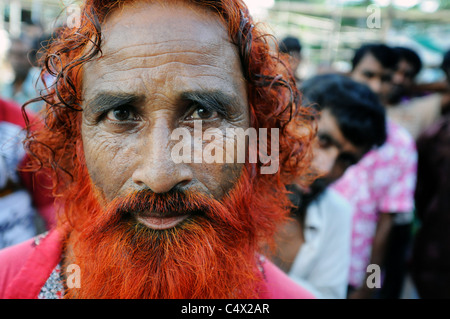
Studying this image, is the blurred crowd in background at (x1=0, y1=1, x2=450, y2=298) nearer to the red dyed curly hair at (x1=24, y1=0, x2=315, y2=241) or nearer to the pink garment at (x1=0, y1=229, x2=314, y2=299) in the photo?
the red dyed curly hair at (x1=24, y1=0, x2=315, y2=241)

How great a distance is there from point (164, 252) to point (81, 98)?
68 cm

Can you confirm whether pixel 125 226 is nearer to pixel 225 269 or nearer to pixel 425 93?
pixel 225 269

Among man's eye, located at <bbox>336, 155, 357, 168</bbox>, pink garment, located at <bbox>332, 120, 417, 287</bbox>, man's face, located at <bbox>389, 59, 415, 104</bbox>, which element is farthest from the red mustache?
man's face, located at <bbox>389, 59, 415, 104</bbox>

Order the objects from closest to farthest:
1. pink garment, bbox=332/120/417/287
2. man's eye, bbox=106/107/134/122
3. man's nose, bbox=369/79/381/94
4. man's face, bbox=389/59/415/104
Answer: man's eye, bbox=106/107/134/122 < pink garment, bbox=332/120/417/287 < man's nose, bbox=369/79/381/94 < man's face, bbox=389/59/415/104

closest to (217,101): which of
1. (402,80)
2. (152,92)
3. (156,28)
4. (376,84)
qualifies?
(152,92)

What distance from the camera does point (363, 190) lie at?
306cm

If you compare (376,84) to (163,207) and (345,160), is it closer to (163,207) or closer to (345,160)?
(345,160)

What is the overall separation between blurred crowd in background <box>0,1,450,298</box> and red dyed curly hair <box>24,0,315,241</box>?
0.17 meters

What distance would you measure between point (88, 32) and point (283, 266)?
72.2 inches

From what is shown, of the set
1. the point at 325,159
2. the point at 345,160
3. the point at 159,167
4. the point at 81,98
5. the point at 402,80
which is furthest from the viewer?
the point at 402,80

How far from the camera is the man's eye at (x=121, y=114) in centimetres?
129

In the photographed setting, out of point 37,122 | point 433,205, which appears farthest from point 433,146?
point 37,122

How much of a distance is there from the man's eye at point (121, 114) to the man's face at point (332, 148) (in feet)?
4.94

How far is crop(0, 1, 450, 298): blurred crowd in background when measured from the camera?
7.58 feet
